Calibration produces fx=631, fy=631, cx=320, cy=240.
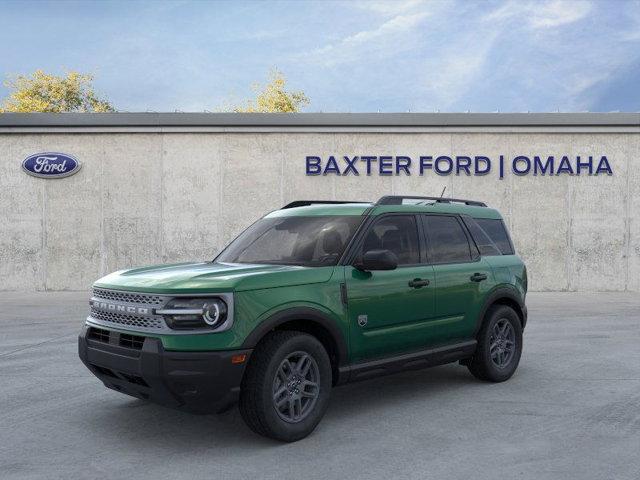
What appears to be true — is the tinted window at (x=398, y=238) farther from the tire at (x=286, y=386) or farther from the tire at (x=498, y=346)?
the tire at (x=498, y=346)

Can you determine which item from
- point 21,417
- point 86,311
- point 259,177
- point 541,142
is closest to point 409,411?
point 21,417

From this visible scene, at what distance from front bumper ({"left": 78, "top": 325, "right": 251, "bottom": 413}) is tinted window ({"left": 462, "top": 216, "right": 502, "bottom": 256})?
10.5 ft

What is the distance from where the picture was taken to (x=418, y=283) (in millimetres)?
5668

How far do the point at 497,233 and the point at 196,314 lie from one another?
3.98 meters

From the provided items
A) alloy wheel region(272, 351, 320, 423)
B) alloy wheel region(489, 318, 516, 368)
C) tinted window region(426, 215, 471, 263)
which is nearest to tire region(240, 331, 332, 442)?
alloy wheel region(272, 351, 320, 423)

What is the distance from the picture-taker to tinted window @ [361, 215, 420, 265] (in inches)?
219

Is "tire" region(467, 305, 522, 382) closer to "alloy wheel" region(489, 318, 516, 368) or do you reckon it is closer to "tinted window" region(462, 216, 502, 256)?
"alloy wheel" region(489, 318, 516, 368)

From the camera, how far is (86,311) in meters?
13.1

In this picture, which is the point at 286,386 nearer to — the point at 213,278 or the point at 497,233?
the point at 213,278

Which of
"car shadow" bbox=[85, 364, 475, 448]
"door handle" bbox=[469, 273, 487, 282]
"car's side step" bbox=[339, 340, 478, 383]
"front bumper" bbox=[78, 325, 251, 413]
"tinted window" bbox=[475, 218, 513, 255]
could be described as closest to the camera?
"front bumper" bbox=[78, 325, 251, 413]

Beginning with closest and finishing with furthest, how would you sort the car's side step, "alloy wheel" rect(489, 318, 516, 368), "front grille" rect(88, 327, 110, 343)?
1. "front grille" rect(88, 327, 110, 343)
2. the car's side step
3. "alloy wheel" rect(489, 318, 516, 368)

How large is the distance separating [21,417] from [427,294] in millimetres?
3684

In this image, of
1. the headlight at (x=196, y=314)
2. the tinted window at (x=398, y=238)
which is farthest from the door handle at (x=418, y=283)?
the headlight at (x=196, y=314)

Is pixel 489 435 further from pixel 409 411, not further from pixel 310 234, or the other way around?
pixel 310 234
